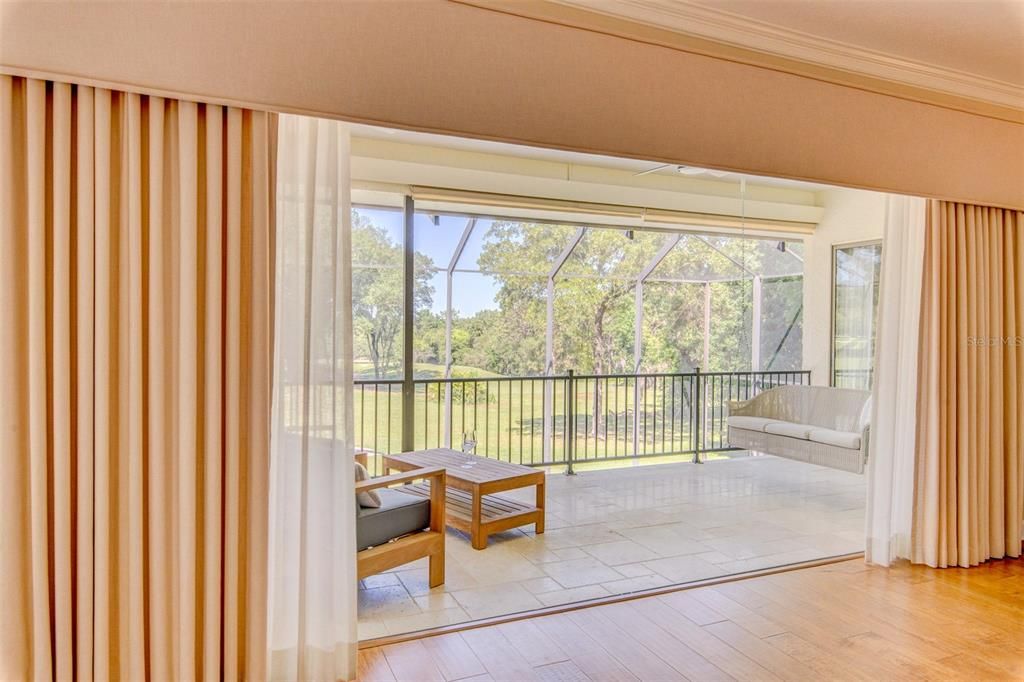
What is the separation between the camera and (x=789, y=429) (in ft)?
16.9

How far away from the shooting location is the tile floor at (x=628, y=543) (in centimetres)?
303

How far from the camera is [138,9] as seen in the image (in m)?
1.91

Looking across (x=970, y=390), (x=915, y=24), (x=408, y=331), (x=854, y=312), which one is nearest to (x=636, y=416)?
(x=854, y=312)

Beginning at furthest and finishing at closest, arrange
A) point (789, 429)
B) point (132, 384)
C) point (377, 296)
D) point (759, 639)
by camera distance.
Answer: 1. point (789, 429)
2. point (377, 296)
3. point (759, 639)
4. point (132, 384)

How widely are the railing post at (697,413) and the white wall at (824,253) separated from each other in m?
1.34

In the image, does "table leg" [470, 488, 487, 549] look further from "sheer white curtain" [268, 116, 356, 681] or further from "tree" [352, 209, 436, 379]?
→ "tree" [352, 209, 436, 379]

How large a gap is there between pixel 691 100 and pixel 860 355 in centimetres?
460

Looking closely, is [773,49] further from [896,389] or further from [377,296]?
[377,296]

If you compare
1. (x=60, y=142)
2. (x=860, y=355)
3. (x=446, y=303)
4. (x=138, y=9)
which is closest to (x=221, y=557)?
(x=60, y=142)

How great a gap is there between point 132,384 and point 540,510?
2622 millimetres

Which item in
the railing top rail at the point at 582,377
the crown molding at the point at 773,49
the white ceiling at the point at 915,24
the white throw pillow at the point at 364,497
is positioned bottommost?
the white throw pillow at the point at 364,497

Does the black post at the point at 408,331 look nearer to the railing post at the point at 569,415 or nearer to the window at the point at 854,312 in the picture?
the railing post at the point at 569,415

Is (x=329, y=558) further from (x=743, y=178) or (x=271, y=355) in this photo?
(x=743, y=178)

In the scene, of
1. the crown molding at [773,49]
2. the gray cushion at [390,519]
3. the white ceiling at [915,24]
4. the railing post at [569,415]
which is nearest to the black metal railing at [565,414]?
the railing post at [569,415]
